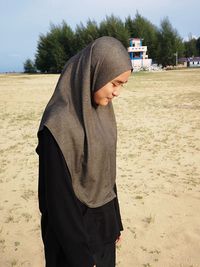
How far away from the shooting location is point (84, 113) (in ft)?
4.89

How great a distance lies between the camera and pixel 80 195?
1566 millimetres

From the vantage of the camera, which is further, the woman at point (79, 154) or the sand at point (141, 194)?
the sand at point (141, 194)

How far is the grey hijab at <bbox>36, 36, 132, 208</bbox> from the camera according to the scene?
1.45 meters

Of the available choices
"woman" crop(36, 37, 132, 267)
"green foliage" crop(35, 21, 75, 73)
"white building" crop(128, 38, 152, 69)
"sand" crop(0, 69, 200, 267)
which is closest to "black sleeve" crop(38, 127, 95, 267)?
"woman" crop(36, 37, 132, 267)

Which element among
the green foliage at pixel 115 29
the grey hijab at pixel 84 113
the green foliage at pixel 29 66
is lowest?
the green foliage at pixel 29 66

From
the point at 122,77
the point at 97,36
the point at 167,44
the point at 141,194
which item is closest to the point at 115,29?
the point at 97,36

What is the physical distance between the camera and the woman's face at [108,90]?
155cm

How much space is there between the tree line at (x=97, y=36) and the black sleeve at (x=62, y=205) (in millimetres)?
49788

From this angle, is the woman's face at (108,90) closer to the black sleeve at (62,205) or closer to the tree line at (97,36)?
the black sleeve at (62,205)

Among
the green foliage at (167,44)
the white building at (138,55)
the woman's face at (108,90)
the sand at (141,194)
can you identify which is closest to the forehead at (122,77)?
the woman's face at (108,90)

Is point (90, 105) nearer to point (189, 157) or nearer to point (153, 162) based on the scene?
point (153, 162)

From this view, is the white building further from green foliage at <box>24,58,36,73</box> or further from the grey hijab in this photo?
the grey hijab

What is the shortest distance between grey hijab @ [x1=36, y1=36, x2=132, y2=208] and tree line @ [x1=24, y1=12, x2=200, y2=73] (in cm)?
4961

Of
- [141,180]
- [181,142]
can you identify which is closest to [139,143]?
[181,142]
